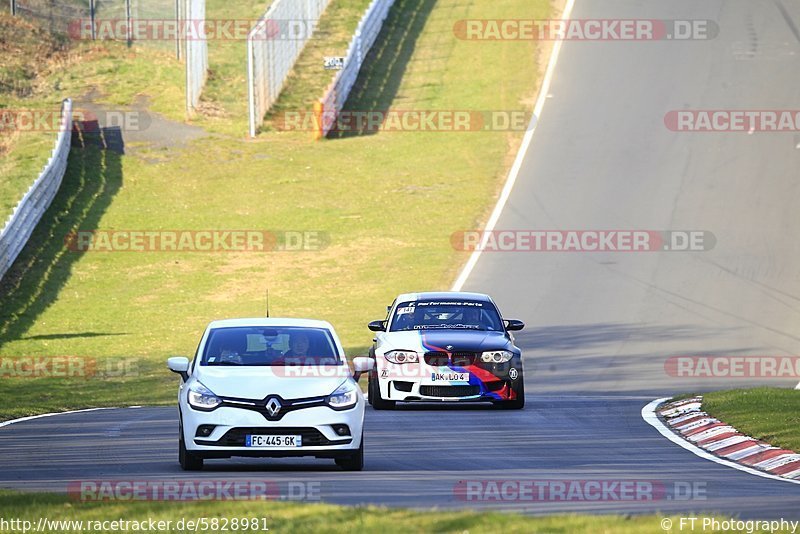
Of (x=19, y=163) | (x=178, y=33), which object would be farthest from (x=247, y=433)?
(x=178, y=33)

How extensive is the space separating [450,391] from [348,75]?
3034 cm

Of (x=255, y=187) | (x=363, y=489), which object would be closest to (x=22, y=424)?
(x=363, y=489)

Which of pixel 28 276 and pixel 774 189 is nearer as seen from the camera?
pixel 28 276

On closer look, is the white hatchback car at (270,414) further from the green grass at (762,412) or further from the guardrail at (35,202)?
the guardrail at (35,202)

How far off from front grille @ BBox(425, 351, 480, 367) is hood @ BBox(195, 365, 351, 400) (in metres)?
5.25

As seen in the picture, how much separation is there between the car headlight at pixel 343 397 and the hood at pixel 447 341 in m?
5.62

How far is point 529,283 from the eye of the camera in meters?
31.8

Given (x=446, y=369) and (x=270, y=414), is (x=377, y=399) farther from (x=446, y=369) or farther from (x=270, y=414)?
(x=270, y=414)

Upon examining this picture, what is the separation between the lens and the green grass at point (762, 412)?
15.8 meters

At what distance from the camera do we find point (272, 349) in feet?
46.9

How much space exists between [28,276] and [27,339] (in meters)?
5.23

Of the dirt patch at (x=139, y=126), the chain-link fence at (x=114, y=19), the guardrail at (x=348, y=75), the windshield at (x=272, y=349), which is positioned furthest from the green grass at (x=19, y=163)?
the windshield at (x=272, y=349)

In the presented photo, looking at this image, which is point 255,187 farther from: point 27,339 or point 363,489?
point 363,489

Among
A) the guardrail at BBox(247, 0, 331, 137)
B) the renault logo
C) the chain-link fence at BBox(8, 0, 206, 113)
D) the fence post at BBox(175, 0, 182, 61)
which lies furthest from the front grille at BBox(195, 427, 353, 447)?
the chain-link fence at BBox(8, 0, 206, 113)
